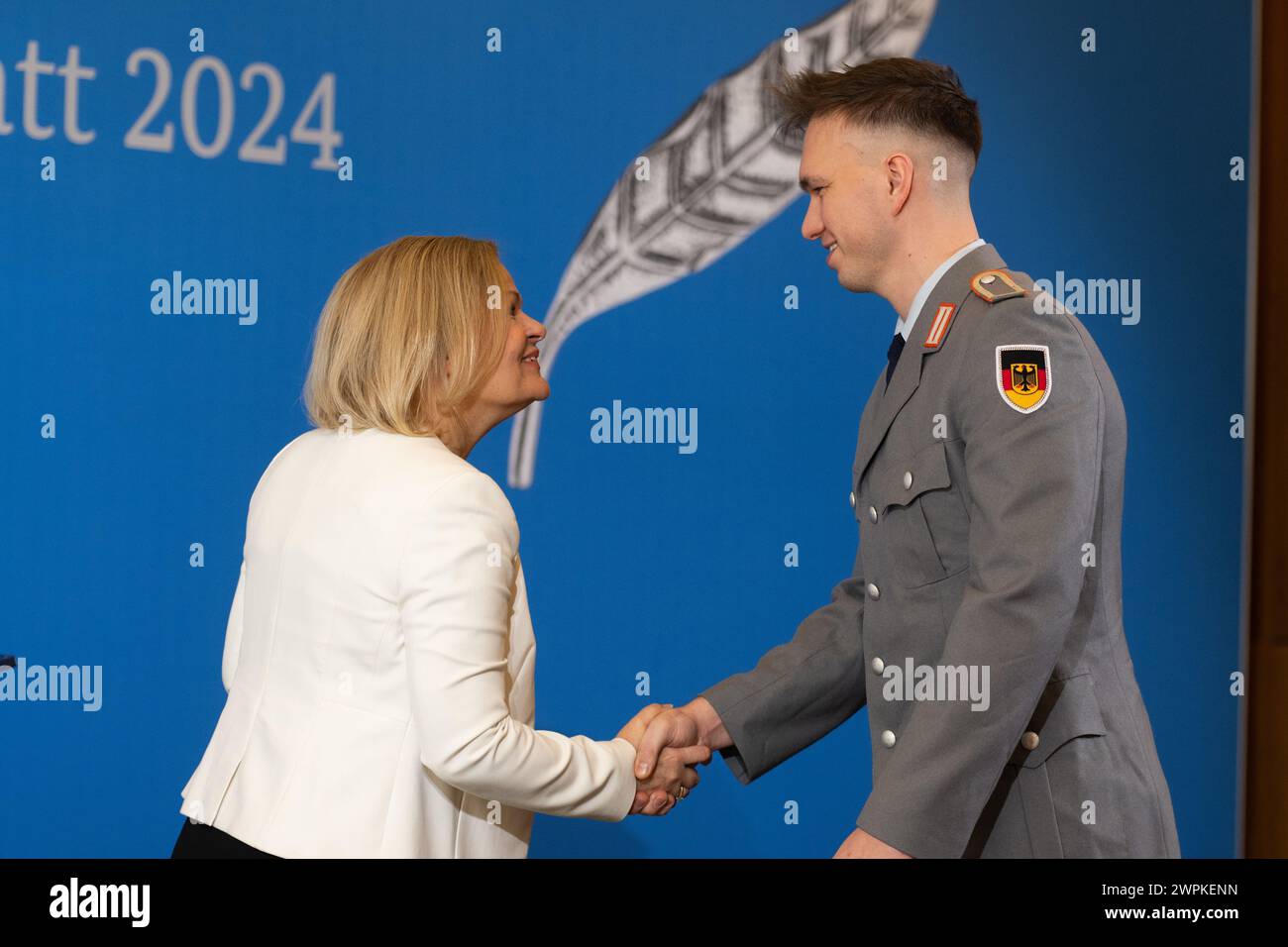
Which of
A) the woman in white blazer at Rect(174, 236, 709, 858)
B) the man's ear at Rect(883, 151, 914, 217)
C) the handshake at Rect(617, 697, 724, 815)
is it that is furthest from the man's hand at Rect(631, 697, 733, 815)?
the man's ear at Rect(883, 151, 914, 217)

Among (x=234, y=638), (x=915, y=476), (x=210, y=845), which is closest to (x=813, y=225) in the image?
(x=915, y=476)

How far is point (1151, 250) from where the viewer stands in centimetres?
312

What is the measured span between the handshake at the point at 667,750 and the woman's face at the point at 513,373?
0.50m

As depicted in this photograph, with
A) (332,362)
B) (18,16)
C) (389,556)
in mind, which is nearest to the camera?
(389,556)

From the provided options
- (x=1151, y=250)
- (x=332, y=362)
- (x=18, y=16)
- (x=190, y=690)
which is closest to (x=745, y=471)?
(x=1151, y=250)

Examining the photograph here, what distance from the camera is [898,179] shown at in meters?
1.75

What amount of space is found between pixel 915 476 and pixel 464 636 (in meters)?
0.55

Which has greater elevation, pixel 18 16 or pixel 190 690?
pixel 18 16

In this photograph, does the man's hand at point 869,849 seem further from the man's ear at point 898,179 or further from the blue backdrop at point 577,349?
the blue backdrop at point 577,349

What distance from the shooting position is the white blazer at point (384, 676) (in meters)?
1.49

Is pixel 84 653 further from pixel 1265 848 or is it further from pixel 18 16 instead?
pixel 1265 848

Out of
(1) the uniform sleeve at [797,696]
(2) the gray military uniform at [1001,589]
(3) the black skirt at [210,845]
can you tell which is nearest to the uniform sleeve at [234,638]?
(3) the black skirt at [210,845]

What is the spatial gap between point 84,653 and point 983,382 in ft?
6.70

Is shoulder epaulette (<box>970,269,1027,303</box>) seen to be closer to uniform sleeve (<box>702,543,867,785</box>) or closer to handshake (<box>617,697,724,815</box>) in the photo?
uniform sleeve (<box>702,543,867,785</box>)
